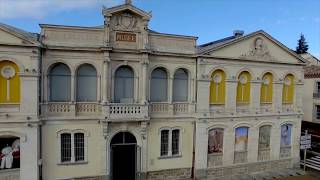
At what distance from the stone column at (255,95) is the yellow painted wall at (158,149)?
205 inches

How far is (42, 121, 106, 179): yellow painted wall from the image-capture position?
14789 millimetres

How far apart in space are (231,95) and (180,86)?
152 inches

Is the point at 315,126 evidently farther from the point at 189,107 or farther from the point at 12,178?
the point at 12,178

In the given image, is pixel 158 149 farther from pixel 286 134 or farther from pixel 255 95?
pixel 286 134

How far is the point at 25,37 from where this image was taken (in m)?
13.6

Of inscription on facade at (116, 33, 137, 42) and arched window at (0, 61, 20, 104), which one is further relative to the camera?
inscription on facade at (116, 33, 137, 42)

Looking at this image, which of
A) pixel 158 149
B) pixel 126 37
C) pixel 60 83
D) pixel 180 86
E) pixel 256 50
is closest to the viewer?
pixel 60 83

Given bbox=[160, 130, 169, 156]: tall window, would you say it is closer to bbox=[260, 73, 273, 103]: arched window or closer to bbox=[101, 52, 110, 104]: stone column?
bbox=[101, 52, 110, 104]: stone column

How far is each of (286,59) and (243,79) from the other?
4.35 m

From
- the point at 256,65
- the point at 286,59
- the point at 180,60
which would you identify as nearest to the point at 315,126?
the point at 286,59

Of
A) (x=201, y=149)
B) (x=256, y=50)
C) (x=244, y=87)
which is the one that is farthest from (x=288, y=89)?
(x=201, y=149)

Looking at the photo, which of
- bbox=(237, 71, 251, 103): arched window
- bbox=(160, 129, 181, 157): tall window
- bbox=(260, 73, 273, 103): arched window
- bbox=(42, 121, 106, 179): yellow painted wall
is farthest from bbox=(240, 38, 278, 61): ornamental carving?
bbox=(42, 121, 106, 179): yellow painted wall

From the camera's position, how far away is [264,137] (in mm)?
19750

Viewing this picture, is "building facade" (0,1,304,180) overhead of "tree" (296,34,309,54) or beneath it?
beneath
